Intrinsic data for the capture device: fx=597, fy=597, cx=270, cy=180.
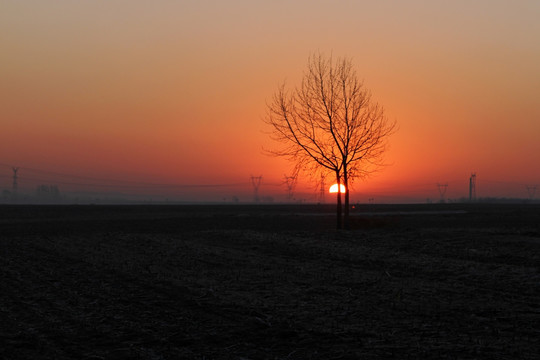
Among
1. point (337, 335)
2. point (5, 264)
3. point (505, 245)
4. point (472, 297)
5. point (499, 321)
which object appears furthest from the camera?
point (505, 245)

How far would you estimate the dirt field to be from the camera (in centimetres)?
899

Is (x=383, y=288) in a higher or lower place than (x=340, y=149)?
lower

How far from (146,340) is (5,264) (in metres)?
12.4

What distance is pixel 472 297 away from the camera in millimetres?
13305

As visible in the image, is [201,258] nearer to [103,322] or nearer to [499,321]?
[103,322]

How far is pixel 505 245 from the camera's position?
23.1 meters

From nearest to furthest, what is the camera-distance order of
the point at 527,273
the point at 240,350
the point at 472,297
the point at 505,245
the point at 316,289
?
1. the point at 240,350
2. the point at 472,297
3. the point at 316,289
4. the point at 527,273
5. the point at 505,245

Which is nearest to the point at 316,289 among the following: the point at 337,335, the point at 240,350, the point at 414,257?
the point at 337,335

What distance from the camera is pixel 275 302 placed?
42.2 feet

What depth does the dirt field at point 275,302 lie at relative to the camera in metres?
8.99

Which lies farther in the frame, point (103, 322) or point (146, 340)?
point (103, 322)

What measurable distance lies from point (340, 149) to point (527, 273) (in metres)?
19.0

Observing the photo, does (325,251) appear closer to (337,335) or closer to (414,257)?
(414,257)

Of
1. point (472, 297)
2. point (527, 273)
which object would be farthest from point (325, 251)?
point (472, 297)
